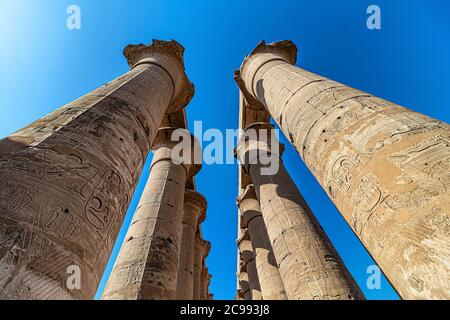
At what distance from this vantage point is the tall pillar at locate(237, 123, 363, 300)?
6463 mm

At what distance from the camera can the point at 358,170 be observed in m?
4.06

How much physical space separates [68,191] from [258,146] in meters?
11.1

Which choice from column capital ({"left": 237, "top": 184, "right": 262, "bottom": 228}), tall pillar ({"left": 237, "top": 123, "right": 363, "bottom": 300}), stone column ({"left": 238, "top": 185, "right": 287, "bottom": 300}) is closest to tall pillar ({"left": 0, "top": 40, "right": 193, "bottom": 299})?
tall pillar ({"left": 237, "top": 123, "right": 363, "bottom": 300})

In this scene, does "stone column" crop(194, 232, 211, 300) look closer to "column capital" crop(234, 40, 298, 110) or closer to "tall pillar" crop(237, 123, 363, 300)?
"tall pillar" crop(237, 123, 363, 300)

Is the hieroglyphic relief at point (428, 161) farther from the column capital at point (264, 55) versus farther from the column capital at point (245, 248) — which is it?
the column capital at point (245, 248)

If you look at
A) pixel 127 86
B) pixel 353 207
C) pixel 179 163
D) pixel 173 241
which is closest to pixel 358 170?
pixel 353 207

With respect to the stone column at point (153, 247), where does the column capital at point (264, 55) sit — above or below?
above

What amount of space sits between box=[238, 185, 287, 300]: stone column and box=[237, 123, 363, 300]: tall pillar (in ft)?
9.24

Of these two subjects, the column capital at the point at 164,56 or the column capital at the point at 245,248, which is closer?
the column capital at the point at 164,56

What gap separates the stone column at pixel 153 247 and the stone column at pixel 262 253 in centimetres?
451

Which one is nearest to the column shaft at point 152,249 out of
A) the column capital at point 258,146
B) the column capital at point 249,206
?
the column capital at point 258,146

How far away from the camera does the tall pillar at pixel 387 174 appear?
2861 mm

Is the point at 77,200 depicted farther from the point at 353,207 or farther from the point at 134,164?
the point at 353,207

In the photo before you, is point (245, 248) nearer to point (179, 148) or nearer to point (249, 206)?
point (249, 206)
